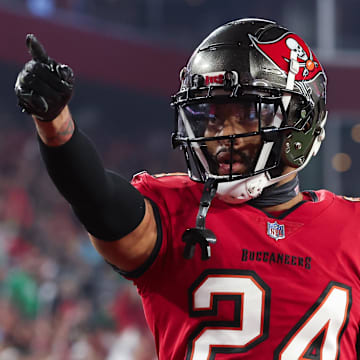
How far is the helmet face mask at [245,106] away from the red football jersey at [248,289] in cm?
11

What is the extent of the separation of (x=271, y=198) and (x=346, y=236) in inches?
7.1

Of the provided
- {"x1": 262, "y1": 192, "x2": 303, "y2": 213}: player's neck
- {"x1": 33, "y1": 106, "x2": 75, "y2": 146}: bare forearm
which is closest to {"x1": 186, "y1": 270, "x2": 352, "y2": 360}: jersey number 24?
{"x1": 262, "y1": 192, "x2": 303, "y2": 213}: player's neck

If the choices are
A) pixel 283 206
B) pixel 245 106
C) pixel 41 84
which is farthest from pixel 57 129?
pixel 283 206

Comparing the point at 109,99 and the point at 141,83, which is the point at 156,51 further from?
the point at 109,99

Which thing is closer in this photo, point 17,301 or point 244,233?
point 244,233

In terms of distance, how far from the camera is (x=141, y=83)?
632 centimetres

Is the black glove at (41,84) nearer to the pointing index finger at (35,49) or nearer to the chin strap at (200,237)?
the pointing index finger at (35,49)

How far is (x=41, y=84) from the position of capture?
3.33ft

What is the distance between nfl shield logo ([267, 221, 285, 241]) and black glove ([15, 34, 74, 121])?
0.57m

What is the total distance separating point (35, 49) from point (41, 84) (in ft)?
0.17

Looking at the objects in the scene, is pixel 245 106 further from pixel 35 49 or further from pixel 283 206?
pixel 35 49

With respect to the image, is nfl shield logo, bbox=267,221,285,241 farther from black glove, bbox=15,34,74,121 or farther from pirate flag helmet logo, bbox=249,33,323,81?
black glove, bbox=15,34,74,121

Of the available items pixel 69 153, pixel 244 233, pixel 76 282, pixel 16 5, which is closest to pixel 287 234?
pixel 244 233

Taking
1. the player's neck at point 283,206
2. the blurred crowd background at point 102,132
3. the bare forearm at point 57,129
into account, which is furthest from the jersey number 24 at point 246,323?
the blurred crowd background at point 102,132
